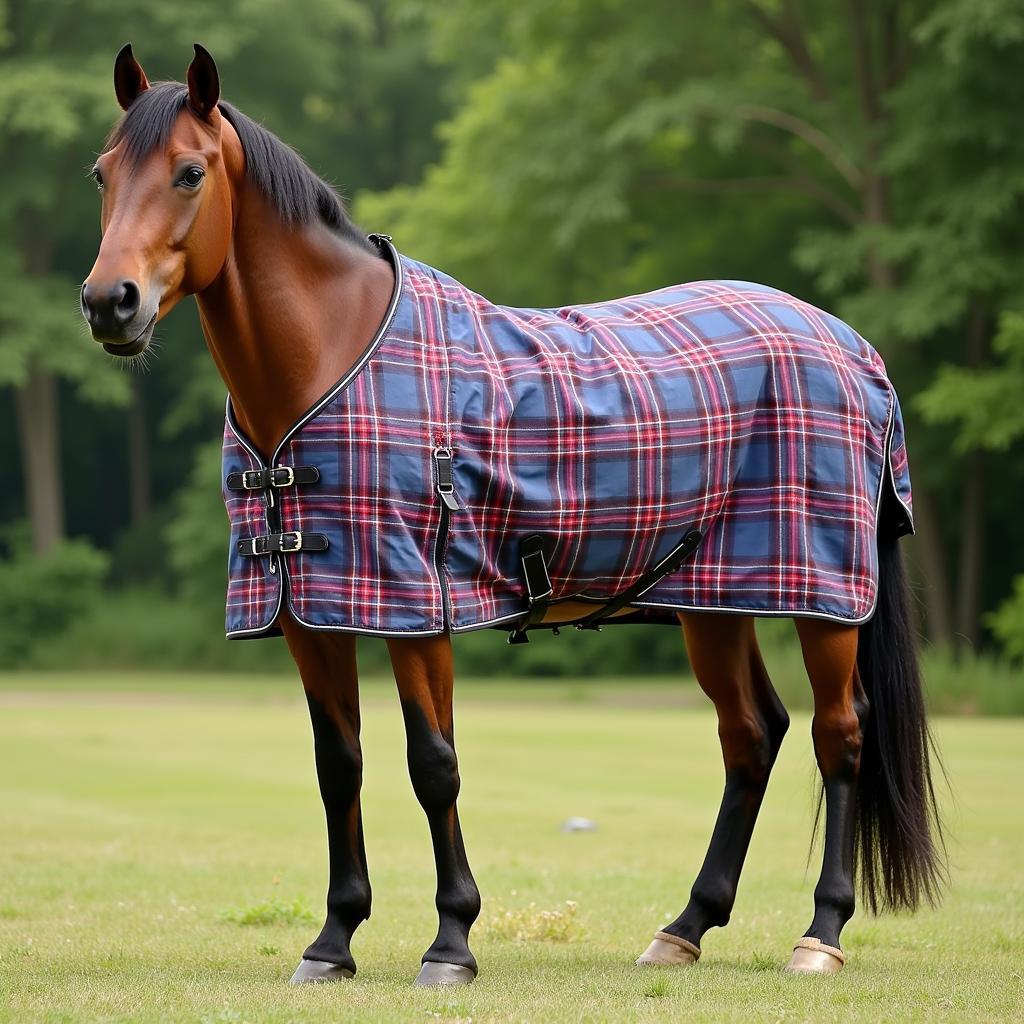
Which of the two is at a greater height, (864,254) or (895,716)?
(864,254)

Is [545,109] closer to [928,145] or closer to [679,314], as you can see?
[928,145]

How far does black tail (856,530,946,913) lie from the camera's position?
546 cm

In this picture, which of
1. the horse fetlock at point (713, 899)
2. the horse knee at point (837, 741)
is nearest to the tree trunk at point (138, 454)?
the horse fetlock at point (713, 899)

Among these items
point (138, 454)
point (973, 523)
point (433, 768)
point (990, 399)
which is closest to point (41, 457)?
point (138, 454)

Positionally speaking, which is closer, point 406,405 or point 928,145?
point 406,405

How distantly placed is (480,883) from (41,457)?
88.5 feet

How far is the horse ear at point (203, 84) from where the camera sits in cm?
447

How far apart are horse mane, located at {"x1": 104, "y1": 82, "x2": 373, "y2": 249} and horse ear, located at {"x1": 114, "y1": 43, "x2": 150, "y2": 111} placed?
62 millimetres

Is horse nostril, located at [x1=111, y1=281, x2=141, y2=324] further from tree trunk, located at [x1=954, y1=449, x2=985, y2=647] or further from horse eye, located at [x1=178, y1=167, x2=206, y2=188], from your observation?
tree trunk, located at [x1=954, y1=449, x2=985, y2=647]

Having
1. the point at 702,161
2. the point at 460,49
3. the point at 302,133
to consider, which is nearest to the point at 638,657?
the point at 702,161

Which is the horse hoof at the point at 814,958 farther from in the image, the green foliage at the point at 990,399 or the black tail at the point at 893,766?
the green foliage at the point at 990,399

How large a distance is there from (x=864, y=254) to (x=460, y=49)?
814cm

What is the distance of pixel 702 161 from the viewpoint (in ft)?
87.1

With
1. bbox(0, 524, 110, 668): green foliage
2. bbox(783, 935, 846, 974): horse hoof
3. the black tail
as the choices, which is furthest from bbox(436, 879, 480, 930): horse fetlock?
bbox(0, 524, 110, 668): green foliage
